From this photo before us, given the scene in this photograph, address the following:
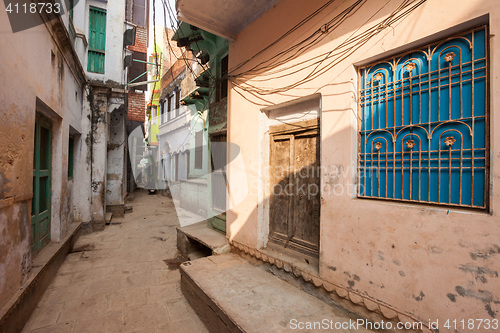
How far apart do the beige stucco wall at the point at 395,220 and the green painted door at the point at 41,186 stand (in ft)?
14.1

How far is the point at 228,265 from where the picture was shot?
4008mm

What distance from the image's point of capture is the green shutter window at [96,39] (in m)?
7.94

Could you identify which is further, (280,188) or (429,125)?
(280,188)

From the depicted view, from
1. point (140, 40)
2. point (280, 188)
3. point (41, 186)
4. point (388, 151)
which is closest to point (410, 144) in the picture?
point (388, 151)

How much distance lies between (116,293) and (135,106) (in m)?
11.3

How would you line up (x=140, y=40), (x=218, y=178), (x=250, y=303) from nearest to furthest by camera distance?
1. (x=250, y=303)
2. (x=218, y=178)
3. (x=140, y=40)

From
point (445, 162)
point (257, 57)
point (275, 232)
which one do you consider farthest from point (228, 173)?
point (445, 162)

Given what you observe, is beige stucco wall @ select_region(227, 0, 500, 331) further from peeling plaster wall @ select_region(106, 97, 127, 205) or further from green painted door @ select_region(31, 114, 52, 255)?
peeling plaster wall @ select_region(106, 97, 127, 205)

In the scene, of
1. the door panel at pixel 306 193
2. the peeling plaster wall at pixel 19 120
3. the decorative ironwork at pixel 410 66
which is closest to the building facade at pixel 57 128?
the peeling plaster wall at pixel 19 120

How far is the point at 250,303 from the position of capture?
Answer: 2.87 metres

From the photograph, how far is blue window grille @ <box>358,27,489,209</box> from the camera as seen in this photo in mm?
1988

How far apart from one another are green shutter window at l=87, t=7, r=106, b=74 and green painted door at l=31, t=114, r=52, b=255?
4125mm

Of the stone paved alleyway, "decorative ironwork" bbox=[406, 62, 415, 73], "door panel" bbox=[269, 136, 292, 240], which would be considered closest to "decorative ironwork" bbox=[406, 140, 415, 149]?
"decorative ironwork" bbox=[406, 62, 415, 73]

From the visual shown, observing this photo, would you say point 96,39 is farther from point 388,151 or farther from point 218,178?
point 388,151
